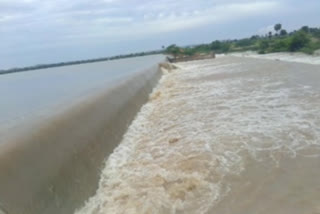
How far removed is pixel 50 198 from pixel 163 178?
2001mm

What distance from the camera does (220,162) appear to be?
6301 millimetres

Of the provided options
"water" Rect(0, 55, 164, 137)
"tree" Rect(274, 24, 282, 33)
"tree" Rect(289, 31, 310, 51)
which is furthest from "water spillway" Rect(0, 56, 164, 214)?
"tree" Rect(274, 24, 282, 33)

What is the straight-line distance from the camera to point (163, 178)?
6.00 metres

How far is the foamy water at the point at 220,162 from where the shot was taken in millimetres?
4832

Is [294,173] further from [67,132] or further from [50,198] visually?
[67,132]

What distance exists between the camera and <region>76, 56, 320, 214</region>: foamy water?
4.83m

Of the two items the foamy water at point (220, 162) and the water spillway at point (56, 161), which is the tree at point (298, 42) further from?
the water spillway at point (56, 161)

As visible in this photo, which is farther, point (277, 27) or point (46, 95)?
point (277, 27)

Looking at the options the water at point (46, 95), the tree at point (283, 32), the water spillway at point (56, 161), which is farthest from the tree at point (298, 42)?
the tree at point (283, 32)

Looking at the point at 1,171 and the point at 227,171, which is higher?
the point at 1,171

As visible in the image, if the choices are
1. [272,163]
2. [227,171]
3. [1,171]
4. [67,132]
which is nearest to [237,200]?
[227,171]

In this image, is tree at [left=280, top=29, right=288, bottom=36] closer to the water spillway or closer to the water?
the water

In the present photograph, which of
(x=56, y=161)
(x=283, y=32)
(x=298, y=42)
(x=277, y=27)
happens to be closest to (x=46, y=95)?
(x=56, y=161)

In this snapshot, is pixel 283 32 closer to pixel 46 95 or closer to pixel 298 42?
pixel 298 42
